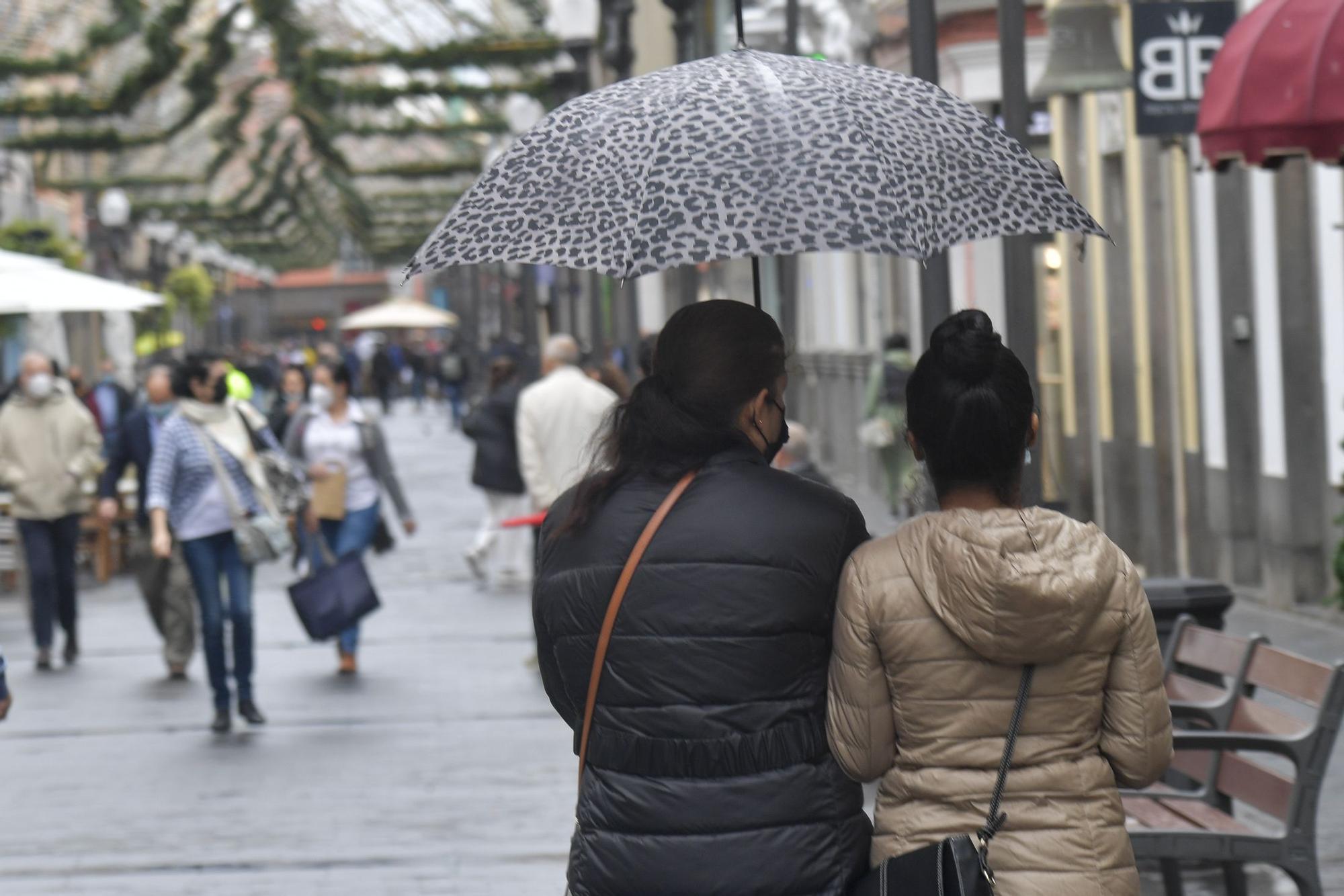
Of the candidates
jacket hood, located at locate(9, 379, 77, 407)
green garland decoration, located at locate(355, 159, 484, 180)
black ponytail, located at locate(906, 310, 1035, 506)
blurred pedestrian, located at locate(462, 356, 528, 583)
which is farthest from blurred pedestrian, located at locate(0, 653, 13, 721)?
green garland decoration, located at locate(355, 159, 484, 180)

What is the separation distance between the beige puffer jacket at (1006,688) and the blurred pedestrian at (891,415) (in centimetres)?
1739

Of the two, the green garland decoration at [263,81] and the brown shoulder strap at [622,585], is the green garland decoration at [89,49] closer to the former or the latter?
the green garland decoration at [263,81]

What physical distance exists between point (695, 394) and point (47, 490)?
1137 centimetres

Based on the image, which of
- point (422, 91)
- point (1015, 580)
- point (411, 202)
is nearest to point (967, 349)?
point (1015, 580)

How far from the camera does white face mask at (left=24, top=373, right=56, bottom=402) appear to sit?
49.4 ft

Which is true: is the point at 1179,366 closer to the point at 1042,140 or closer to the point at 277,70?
the point at 1042,140

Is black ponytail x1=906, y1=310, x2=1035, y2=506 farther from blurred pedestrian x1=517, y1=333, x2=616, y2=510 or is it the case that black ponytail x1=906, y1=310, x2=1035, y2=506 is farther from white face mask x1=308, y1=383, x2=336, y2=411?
white face mask x1=308, y1=383, x2=336, y2=411

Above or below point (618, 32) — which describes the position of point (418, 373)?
below

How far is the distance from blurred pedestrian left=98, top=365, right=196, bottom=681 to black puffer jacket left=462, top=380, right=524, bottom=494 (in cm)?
284

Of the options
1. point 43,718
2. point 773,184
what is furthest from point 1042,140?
point 773,184

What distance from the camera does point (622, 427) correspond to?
3.79 meters

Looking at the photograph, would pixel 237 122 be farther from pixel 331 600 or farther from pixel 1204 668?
pixel 1204 668

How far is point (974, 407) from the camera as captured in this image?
356 centimetres

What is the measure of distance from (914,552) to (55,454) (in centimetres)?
1190
